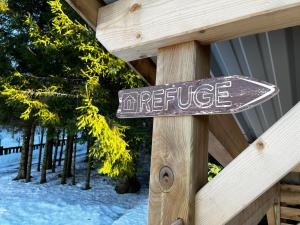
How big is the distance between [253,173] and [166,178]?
368mm

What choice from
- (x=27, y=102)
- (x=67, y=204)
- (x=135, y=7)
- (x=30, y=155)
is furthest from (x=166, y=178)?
(x=30, y=155)

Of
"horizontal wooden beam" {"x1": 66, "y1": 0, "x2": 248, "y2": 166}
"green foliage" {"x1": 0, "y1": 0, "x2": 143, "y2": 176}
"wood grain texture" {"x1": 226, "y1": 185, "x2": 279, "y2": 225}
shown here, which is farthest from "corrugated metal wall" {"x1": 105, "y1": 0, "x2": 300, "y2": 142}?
"green foliage" {"x1": 0, "y1": 0, "x2": 143, "y2": 176}

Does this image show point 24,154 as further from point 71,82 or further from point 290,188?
point 290,188

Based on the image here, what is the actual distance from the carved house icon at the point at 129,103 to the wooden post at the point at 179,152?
0.15 metres

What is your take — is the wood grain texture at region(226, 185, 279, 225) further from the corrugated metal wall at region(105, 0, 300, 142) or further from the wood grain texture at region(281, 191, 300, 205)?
the wood grain texture at region(281, 191, 300, 205)

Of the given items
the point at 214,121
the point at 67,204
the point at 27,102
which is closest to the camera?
the point at 214,121

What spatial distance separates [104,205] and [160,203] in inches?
338

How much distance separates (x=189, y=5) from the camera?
1.23 metres

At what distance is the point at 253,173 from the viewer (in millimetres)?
1049

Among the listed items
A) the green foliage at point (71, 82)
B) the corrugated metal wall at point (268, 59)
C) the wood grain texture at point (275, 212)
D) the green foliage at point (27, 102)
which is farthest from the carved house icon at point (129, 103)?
the green foliage at point (27, 102)

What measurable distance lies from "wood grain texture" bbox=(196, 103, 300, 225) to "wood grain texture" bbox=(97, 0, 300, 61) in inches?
13.4

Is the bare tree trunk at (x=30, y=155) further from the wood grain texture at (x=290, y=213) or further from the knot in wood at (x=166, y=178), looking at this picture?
the knot in wood at (x=166, y=178)

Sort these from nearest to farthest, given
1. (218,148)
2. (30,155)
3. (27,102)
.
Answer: (218,148) < (27,102) < (30,155)

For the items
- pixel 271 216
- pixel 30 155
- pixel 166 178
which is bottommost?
pixel 271 216
